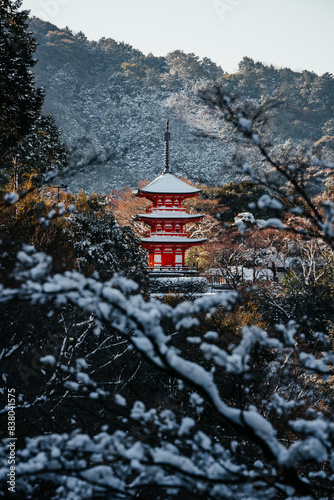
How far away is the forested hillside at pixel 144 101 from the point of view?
206 feet

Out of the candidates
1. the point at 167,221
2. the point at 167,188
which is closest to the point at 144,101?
the point at 167,188

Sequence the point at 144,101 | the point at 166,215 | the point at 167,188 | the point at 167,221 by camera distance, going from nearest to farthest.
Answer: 1. the point at 166,215
2. the point at 167,188
3. the point at 167,221
4. the point at 144,101

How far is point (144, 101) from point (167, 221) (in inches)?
2326

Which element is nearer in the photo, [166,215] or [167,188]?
[166,215]

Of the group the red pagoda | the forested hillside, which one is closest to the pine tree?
the red pagoda

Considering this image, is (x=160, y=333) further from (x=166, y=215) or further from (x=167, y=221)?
(x=167, y=221)

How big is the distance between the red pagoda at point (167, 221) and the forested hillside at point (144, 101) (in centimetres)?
3559

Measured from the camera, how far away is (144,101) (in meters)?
74.3

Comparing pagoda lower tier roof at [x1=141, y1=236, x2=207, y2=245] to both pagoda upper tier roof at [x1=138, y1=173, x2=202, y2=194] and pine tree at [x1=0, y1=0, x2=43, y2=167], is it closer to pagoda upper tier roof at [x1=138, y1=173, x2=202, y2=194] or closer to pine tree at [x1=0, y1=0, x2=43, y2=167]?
pagoda upper tier roof at [x1=138, y1=173, x2=202, y2=194]

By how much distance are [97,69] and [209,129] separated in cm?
2775

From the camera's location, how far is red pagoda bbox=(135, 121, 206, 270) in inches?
809

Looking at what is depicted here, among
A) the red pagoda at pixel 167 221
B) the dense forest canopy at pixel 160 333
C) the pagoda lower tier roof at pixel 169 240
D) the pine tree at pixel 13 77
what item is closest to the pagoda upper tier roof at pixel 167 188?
the red pagoda at pixel 167 221

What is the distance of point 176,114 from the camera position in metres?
73.2

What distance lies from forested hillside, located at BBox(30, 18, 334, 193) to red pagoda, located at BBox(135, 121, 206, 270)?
1401 inches
